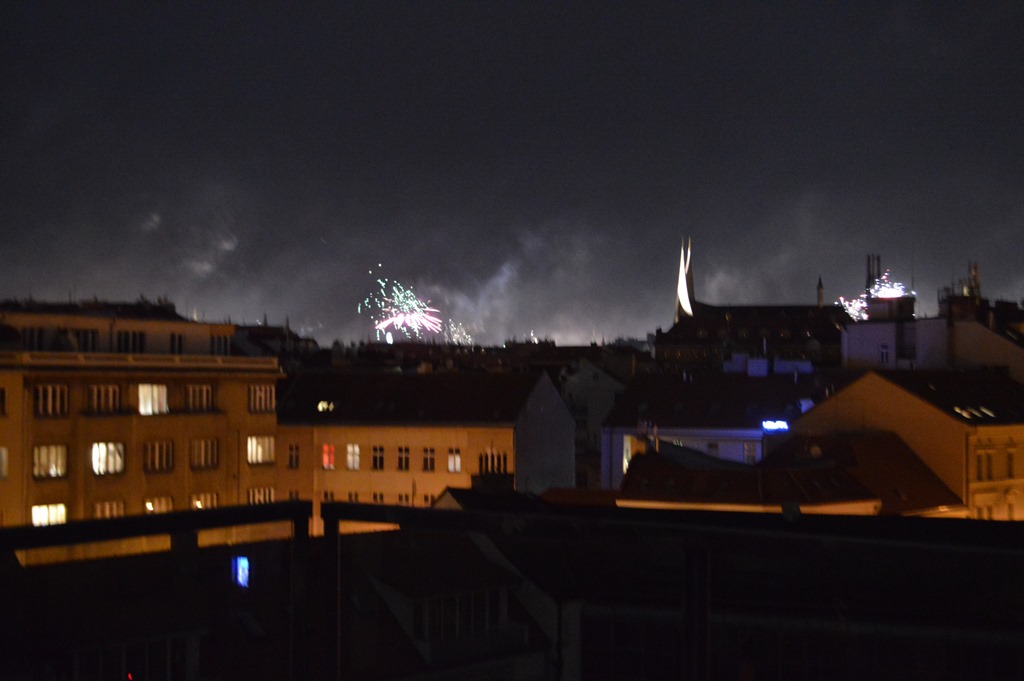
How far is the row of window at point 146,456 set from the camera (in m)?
26.4

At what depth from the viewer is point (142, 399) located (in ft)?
96.5

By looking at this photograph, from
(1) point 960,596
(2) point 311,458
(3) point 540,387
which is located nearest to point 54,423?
(2) point 311,458

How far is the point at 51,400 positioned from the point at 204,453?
4.80 meters

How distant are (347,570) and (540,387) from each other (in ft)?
111

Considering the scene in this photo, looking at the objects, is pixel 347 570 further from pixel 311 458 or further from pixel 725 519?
pixel 311 458

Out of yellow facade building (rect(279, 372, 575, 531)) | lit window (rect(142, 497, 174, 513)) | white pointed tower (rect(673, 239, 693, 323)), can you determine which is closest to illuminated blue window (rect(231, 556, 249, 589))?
lit window (rect(142, 497, 174, 513))

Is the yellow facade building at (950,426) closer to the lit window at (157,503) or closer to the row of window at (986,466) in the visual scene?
the row of window at (986,466)

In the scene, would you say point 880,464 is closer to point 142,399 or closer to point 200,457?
point 200,457

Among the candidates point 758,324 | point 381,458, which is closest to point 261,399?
point 381,458

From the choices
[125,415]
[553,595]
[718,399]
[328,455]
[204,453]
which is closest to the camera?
[553,595]

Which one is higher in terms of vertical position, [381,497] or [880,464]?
[880,464]

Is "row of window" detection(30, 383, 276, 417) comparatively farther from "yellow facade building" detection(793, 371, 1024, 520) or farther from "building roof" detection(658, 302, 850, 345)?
"building roof" detection(658, 302, 850, 345)

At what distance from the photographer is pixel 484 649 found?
4082mm

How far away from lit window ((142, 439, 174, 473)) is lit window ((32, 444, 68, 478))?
2317mm
